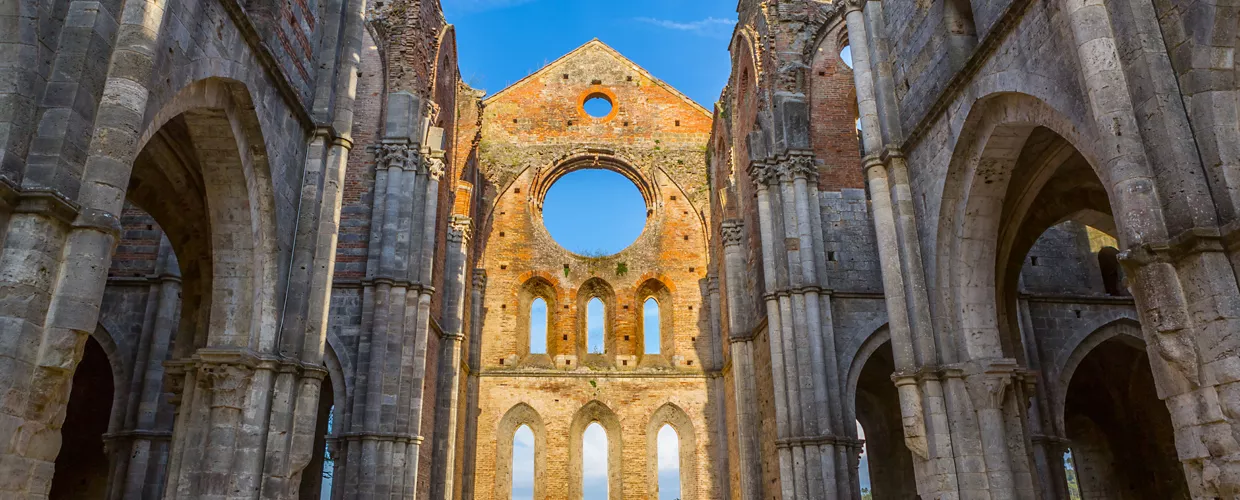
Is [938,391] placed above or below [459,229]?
below

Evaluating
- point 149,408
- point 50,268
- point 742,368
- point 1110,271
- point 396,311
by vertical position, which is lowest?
point 50,268

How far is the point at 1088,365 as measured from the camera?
61.6ft

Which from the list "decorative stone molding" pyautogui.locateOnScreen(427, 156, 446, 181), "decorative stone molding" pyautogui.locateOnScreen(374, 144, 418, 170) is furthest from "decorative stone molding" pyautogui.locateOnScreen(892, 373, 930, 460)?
"decorative stone molding" pyautogui.locateOnScreen(427, 156, 446, 181)

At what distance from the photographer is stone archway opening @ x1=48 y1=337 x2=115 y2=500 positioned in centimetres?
1512

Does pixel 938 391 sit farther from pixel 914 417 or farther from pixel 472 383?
pixel 472 383

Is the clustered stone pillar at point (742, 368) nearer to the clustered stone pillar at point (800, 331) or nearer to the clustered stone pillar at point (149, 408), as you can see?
the clustered stone pillar at point (800, 331)

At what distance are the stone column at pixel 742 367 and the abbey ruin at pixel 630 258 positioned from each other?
0.29ft

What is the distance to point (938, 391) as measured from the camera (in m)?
8.71

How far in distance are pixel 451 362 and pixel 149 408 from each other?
6.80 m

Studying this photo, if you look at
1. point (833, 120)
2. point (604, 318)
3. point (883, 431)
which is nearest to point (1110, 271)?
point (883, 431)

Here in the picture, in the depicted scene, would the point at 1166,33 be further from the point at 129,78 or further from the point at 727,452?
the point at 727,452

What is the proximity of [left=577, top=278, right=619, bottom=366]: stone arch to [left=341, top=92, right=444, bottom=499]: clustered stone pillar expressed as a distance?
290 inches

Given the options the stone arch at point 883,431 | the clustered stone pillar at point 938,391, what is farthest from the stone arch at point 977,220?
the stone arch at point 883,431

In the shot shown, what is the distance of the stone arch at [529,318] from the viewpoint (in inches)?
874
